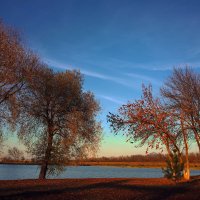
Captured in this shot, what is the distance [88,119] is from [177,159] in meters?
10.3

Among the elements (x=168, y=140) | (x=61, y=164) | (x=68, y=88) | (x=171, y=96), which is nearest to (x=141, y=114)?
(x=168, y=140)

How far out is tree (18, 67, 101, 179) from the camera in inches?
1287

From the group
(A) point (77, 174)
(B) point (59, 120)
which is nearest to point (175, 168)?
(B) point (59, 120)

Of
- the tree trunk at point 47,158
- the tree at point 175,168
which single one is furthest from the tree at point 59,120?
the tree at point 175,168

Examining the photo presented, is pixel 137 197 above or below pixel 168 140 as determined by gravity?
below

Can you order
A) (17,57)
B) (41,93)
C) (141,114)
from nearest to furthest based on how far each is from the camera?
(17,57) → (141,114) → (41,93)

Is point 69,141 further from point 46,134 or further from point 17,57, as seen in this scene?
point 17,57

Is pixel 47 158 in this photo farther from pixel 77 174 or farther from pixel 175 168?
pixel 77 174

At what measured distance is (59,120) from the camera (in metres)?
33.8

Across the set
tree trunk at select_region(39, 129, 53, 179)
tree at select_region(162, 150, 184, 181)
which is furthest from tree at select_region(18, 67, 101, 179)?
tree at select_region(162, 150, 184, 181)

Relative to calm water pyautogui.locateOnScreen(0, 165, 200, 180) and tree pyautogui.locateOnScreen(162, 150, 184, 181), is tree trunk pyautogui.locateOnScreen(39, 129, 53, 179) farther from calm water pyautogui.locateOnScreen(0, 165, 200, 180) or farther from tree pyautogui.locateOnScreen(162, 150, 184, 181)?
tree pyautogui.locateOnScreen(162, 150, 184, 181)

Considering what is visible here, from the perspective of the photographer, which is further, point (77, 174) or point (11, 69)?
point (77, 174)

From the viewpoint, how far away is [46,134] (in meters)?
34.2

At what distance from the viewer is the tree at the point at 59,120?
107 ft
